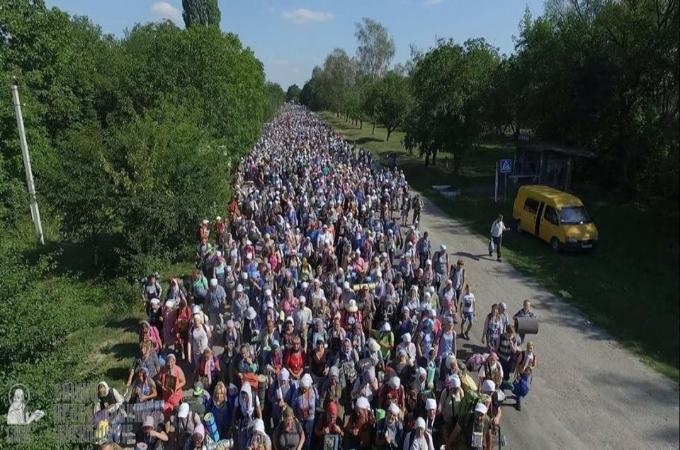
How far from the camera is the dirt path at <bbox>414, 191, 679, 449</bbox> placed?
7602mm

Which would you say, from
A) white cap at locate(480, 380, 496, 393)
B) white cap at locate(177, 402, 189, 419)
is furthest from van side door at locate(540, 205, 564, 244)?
white cap at locate(177, 402, 189, 419)

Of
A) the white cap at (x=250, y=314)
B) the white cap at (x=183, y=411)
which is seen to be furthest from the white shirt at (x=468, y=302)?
the white cap at (x=183, y=411)

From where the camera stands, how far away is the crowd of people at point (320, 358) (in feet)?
21.4

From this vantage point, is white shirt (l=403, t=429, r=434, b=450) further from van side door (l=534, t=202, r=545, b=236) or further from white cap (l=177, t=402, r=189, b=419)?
van side door (l=534, t=202, r=545, b=236)

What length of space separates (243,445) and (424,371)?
102 inches

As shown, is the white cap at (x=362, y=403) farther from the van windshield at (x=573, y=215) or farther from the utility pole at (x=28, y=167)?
the utility pole at (x=28, y=167)

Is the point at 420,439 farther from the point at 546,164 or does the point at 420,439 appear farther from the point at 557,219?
the point at 546,164

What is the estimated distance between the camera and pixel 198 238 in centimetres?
1480

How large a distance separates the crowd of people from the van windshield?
18.3ft

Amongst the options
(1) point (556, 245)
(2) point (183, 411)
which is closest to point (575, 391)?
(2) point (183, 411)

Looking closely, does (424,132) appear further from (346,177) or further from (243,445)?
(243,445)

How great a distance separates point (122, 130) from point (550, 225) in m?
13.4

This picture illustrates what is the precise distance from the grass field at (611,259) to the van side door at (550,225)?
483 mm

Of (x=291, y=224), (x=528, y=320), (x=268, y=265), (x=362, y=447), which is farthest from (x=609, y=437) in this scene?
(x=291, y=224)
